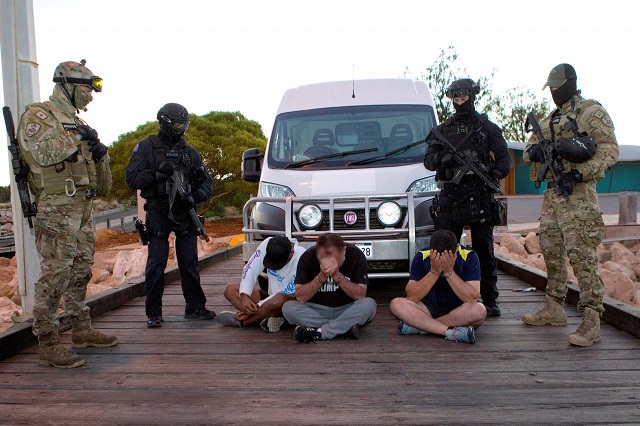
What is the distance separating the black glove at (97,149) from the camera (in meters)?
5.08

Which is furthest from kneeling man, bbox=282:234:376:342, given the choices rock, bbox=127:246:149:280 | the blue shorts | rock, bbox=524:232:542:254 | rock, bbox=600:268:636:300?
rock, bbox=524:232:542:254

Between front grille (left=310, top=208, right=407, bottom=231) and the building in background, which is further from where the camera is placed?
the building in background

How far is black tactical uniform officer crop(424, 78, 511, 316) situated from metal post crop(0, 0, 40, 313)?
3.75 meters

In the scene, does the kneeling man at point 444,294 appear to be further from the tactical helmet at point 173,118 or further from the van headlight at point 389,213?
the tactical helmet at point 173,118

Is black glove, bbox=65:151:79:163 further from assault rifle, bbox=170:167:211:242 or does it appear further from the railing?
the railing

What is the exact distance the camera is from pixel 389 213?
262 inches

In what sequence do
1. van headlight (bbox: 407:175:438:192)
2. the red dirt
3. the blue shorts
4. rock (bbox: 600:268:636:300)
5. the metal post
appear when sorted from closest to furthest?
the blue shorts → the metal post → van headlight (bbox: 407:175:438:192) → rock (bbox: 600:268:636:300) → the red dirt

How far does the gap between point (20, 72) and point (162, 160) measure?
1513mm

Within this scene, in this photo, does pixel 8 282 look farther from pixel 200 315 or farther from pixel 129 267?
pixel 200 315

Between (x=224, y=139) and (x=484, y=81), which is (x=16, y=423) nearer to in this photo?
(x=224, y=139)

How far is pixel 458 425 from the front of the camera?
3.57 metres

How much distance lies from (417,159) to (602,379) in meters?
3.42

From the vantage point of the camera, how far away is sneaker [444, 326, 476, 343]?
5.27 m

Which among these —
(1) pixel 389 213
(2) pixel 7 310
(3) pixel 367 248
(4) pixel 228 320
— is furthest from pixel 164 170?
(2) pixel 7 310
